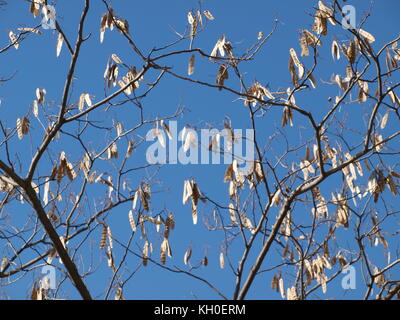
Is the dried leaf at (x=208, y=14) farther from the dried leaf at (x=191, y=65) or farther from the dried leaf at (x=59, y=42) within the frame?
the dried leaf at (x=59, y=42)

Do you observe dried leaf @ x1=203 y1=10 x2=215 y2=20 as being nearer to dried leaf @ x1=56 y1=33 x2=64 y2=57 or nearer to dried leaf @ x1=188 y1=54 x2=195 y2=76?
dried leaf @ x1=188 y1=54 x2=195 y2=76

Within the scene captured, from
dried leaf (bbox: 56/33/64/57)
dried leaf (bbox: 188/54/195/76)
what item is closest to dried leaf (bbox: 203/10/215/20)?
dried leaf (bbox: 188/54/195/76)

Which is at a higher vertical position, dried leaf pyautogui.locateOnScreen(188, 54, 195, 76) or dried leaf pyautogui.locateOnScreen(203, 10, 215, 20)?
dried leaf pyautogui.locateOnScreen(203, 10, 215, 20)

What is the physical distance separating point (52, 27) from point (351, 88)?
1.84m

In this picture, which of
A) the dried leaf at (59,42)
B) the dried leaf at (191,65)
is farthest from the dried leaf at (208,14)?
the dried leaf at (59,42)

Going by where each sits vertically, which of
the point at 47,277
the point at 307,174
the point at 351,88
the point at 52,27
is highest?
the point at 52,27

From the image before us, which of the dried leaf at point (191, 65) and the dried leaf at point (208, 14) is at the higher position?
the dried leaf at point (208, 14)
